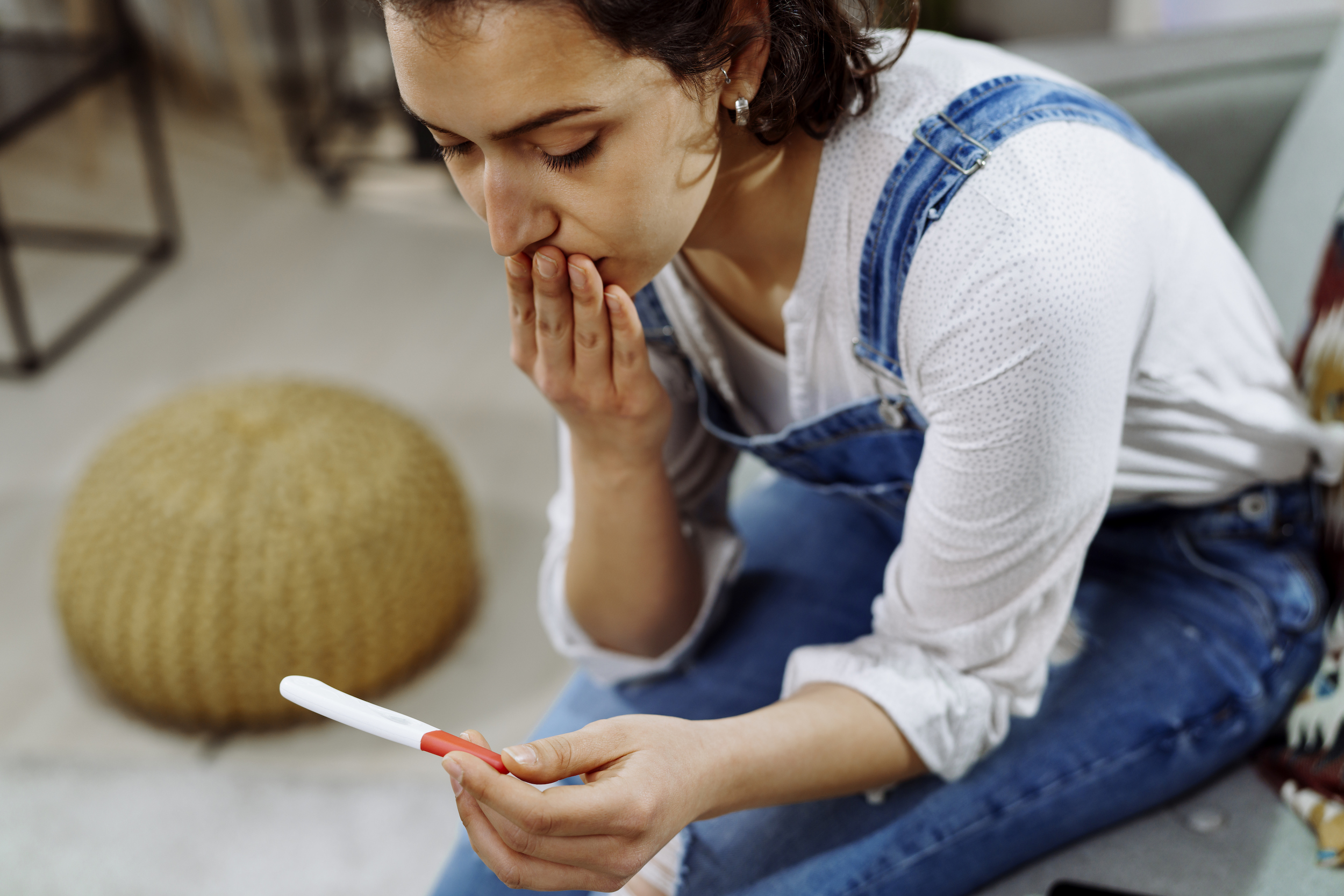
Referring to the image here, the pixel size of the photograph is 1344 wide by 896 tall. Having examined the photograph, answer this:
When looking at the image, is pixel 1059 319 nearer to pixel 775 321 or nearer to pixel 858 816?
pixel 775 321

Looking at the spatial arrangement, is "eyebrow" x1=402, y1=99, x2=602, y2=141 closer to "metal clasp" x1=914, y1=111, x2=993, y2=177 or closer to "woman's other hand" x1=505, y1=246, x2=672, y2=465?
"woman's other hand" x1=505, y1=246, x2=672, y2=465

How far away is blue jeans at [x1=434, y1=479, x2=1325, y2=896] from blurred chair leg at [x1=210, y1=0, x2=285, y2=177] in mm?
2172

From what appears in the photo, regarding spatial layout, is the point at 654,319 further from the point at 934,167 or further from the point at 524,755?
the point at 524,755

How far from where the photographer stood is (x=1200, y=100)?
1.23m

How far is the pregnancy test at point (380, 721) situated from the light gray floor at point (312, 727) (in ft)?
1.51

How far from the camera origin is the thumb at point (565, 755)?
Result: 0.62 m

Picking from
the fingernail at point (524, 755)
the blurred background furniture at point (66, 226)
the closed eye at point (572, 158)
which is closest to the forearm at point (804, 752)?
the fingernail at point (524, 755)

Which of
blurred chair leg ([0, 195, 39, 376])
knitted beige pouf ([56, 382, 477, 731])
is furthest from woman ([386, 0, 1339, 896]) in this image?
blurred chair leg ([0, 195, 39, 376])

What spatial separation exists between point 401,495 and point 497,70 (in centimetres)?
94

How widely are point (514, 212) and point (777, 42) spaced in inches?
7.3

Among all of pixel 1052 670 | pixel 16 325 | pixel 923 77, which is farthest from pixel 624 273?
pixel 16 325

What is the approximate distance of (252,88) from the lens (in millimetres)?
2773

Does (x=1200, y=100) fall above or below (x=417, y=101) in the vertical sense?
below

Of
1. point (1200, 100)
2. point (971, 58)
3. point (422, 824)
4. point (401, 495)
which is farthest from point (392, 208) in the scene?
point (971, 58)
